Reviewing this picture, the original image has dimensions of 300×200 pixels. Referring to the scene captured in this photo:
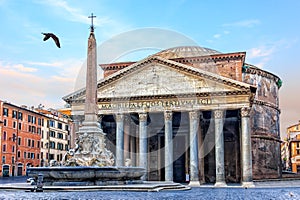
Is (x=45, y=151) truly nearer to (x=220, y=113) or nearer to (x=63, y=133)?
(x=63, y=133)

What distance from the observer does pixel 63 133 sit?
5922 centimetres

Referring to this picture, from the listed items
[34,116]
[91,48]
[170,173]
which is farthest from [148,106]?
[34,116]

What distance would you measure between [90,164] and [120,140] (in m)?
13.5

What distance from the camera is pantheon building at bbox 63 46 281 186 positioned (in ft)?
87.0

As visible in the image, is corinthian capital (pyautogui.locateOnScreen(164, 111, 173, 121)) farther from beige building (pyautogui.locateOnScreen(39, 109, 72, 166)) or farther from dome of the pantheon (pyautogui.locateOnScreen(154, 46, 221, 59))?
beige building (pyautogui.locateOnScreen(39, 109, 72, 166))

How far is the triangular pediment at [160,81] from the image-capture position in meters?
26.8

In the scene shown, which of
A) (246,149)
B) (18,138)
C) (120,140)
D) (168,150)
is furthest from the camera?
(18,138)

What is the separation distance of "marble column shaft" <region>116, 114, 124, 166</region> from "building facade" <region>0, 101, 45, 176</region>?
808 inches

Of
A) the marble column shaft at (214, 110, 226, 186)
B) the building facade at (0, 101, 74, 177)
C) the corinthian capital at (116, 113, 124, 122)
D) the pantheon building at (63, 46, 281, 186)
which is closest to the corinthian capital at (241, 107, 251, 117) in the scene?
the pantheon building at (63, 46, 281, 186)

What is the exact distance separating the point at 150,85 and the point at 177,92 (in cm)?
190

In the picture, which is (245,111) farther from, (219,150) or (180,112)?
(180,112)

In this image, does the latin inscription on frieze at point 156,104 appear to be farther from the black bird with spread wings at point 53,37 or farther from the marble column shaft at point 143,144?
the black bird with spread wings at point 53,37

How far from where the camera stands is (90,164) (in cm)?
1467

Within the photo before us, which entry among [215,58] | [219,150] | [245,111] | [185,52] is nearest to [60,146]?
[185,52]
